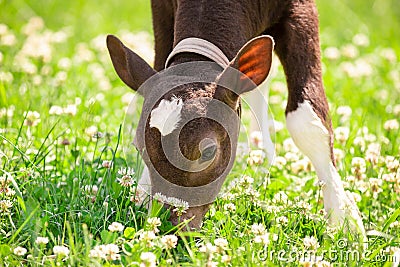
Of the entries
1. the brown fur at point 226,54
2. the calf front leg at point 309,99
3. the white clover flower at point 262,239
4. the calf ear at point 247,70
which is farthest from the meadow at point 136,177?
the calf ear at point 247,70

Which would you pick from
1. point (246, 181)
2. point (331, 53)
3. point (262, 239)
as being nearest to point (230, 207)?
point (246, 181)

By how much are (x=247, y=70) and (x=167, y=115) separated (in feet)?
1.49

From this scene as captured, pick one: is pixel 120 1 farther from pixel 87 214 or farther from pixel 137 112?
pixel 87 214

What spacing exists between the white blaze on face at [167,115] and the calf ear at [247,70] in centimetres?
23

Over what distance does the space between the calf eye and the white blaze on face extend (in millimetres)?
170

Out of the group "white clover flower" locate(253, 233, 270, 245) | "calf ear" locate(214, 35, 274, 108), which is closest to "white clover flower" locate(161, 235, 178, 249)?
"white clover flower" locate(253, 233, 270, 245)

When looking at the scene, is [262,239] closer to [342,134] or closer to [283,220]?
[283,220]

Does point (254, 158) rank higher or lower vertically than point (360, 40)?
lower

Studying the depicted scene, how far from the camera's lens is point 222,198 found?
4.02 meters

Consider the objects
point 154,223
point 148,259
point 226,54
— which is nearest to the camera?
point 148,259

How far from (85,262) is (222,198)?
0.99m

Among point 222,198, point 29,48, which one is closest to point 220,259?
point 222,198

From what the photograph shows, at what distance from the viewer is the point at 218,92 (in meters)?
3.62

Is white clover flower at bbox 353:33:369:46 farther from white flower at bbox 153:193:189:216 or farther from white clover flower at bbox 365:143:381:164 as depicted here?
white flower at bbox 153:193:189:216
